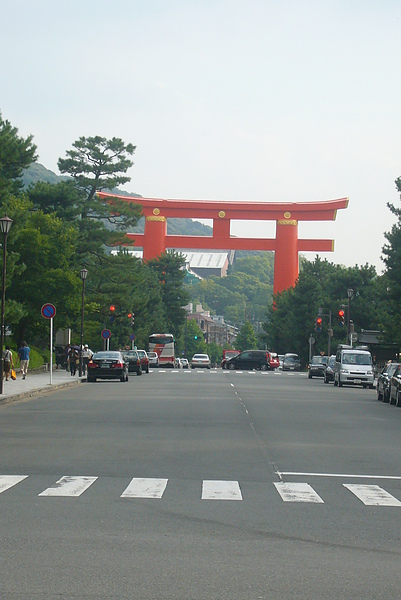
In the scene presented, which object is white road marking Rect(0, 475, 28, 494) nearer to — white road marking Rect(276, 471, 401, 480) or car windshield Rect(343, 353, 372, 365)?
white road marking Rect(276, 471, 401, 480)

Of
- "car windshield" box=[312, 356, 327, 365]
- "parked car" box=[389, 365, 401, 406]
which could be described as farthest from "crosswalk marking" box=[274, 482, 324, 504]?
"car windshield" box=[312, 356, 327, 365]

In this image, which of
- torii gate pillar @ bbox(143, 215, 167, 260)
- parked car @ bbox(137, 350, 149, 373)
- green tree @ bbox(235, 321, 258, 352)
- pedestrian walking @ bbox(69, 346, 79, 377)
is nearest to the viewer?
pedestrian walking @ bbox(69, 346, 79, 377)

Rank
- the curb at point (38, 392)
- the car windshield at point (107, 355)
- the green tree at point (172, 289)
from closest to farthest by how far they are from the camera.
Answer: the curb at point (38, 392) < the car windshield at point (107, 355) < the green tree at point (172, 289)

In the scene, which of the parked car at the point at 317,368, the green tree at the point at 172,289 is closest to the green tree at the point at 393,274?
the parked car at the point at 317,368

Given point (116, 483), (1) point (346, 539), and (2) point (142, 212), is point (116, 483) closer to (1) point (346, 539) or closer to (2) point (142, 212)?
(1) point (346, 539)

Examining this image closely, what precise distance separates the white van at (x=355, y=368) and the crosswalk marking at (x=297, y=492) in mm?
35803

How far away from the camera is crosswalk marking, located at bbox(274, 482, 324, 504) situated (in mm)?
10984

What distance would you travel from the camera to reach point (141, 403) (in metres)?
28.9

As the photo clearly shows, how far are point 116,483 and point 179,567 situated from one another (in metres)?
4.88

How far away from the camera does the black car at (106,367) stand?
46.2m

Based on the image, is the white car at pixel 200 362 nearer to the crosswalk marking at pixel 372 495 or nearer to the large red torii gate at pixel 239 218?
the large red torii gate at pixel 239 218

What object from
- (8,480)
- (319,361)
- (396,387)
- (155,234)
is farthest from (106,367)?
(155,234)

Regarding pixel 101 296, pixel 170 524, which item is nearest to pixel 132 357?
pixel 101 296

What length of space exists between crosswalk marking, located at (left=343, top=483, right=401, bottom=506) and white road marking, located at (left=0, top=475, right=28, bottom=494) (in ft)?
13.4
